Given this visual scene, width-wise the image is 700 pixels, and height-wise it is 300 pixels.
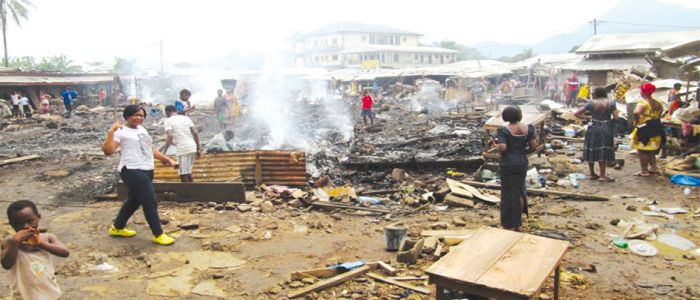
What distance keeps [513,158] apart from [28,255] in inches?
171

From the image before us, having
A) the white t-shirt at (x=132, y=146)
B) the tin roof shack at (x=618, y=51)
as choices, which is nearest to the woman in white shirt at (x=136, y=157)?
the white t-shirt at (x=132, y=146)

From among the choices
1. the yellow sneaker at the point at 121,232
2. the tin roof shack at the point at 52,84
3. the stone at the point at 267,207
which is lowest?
the stone at the point at 267,207

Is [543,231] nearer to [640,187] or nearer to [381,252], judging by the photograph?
[381,252]

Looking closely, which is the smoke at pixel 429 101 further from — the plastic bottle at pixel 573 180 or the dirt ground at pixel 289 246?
the dirt ground at pixel 289 246

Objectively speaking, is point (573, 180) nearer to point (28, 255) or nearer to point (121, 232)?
point (121, 232)

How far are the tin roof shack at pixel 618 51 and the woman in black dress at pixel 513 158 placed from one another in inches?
647

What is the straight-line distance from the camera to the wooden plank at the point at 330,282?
4.08 metres

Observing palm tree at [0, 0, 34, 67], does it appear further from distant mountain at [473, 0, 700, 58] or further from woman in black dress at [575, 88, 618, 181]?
distant mountain at [473, 0, 700, 58]

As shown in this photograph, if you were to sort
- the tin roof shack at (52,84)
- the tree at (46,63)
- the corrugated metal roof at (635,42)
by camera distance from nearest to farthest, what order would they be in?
the corrugated metal roof at (635,42)
the tin roof shack at (52,84)
the tree at (46,63)

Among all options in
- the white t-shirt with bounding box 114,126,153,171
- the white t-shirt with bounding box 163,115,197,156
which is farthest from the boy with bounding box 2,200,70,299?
the white t-shirt with bounding box 163,115,197,156

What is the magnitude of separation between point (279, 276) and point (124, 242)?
6.50ft

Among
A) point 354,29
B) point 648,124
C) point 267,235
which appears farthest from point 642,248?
point 354,29

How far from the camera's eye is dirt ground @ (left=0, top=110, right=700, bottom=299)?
13.9ft

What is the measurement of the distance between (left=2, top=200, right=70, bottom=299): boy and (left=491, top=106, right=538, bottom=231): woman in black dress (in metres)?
4.10
